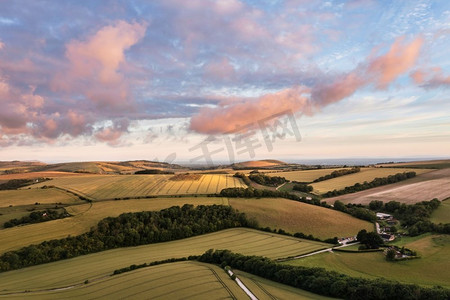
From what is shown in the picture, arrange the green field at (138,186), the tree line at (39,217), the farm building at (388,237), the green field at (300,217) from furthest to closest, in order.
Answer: the green field at (138,186), the green field at (300,217), the tree line at (39,217), the farm building at (388,237)

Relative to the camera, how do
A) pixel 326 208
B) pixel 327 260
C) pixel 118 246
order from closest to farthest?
pixel 327 260, pixel 118 246, pixel 326 208

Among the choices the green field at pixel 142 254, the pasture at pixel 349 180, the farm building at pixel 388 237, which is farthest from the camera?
the pasture at pixel 349 180

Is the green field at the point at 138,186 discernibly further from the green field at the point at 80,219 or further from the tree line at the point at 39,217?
the tree line at the point at 39,217

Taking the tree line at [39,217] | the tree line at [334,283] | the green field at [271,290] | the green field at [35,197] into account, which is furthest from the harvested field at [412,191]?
the green field at [35,197]

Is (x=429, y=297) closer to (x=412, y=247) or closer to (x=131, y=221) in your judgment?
(x=412, y=247)

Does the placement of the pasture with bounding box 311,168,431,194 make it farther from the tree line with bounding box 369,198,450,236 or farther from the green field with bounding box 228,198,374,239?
the green field with bounding box 228,198,374,239

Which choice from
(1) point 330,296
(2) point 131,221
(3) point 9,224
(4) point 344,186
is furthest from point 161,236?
(4) point 344,186

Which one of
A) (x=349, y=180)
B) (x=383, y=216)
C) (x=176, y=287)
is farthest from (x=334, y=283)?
(x=349, y=180)

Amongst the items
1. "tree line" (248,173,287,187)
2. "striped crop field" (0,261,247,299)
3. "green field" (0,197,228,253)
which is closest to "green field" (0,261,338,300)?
"striped crop field" (0,261,247,299)
